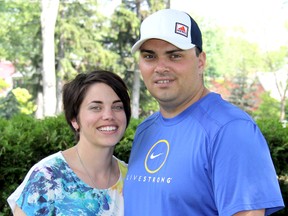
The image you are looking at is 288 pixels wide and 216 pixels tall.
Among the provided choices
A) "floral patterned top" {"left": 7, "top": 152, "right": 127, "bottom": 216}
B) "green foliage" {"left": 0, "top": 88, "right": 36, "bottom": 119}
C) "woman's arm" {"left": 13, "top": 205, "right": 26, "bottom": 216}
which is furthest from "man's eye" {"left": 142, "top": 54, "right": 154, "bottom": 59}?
"green foliage" {"left": 0, "top": 88, "right": 36, "bottom": 119}

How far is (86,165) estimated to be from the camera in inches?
104

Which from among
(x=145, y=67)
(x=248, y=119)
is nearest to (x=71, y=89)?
(x=145, y=67)

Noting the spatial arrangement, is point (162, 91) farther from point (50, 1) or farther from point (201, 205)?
point (50, 1)

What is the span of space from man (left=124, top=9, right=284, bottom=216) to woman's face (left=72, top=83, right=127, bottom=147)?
0.54 feet

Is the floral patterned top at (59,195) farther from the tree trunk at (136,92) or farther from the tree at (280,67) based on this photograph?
the tree at (280,67)

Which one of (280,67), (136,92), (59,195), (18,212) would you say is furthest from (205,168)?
(280,67)

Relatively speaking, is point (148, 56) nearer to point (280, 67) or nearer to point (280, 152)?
point (280, 152)

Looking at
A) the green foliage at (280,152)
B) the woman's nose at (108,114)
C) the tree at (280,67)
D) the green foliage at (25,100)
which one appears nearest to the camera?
the woman's nose at (108,114)

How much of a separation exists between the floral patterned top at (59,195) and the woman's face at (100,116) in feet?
0.77

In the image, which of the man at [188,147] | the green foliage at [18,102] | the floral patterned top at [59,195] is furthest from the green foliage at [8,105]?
the man at [188,147]

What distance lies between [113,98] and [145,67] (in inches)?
15.5

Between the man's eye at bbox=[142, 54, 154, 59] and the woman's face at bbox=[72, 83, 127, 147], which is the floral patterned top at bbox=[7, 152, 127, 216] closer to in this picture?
the woman's face at bbox=[72, 83, 127, 147]

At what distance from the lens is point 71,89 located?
8.70 ft

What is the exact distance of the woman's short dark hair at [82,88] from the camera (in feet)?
8.54
